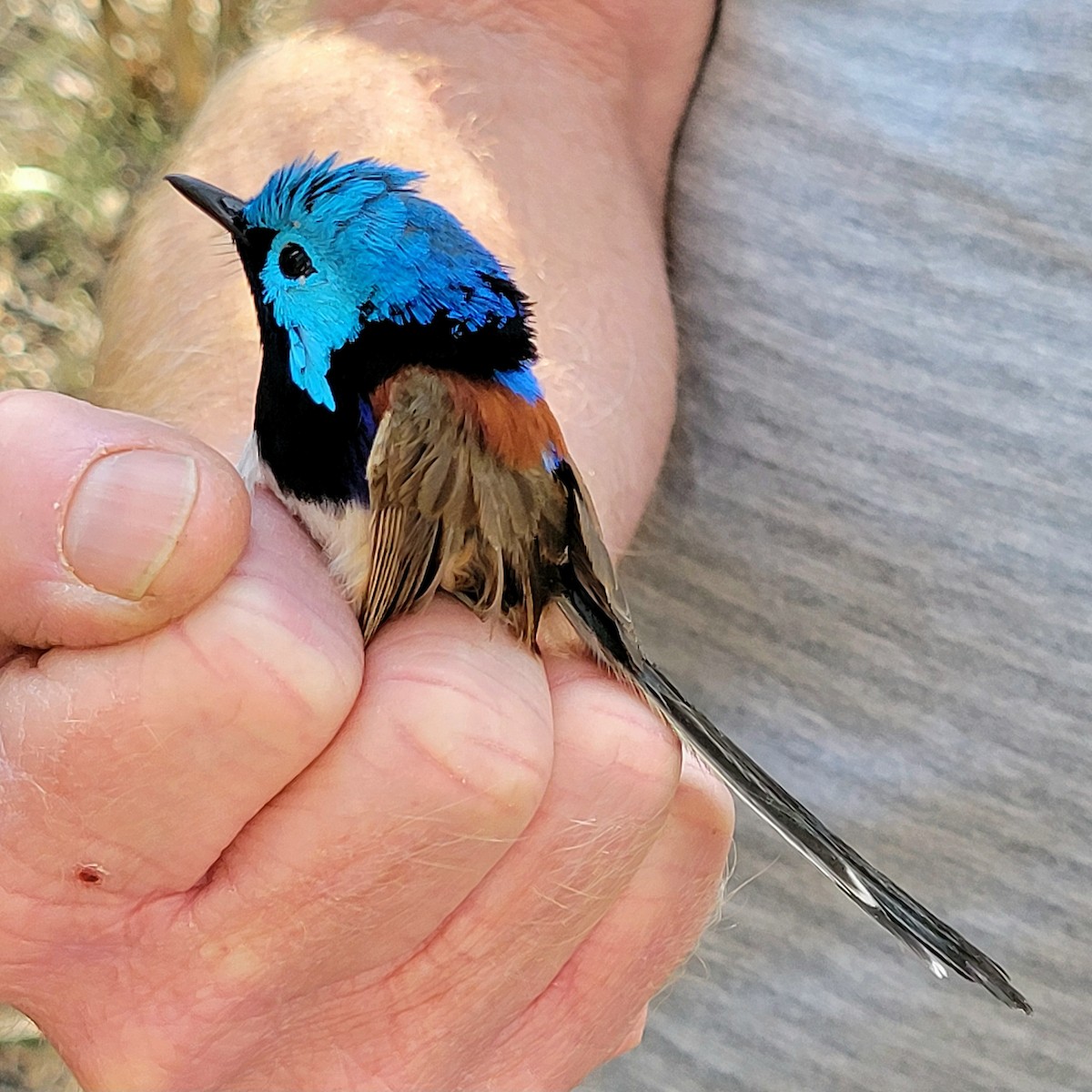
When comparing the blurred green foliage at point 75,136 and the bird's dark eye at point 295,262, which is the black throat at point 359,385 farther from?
the blurred green foliage at point 75,136

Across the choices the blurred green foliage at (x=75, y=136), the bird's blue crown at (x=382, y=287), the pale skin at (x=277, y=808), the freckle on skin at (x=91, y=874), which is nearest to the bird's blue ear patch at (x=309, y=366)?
the bird's blue crown at (x=382, y=287)

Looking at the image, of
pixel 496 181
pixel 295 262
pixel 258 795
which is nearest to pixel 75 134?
pixel 496 181

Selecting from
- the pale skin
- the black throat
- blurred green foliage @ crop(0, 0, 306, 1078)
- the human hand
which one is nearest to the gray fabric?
the pale skin

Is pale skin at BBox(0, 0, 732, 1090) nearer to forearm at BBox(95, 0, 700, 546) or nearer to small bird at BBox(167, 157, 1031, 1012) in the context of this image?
small bird at BBox(167, 157, 1031, 1012)

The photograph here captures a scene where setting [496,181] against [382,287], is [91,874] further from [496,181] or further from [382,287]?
[496,181]

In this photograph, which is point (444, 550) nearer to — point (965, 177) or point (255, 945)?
point (255, 945)

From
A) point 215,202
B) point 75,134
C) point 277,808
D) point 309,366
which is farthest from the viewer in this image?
point 75,134
